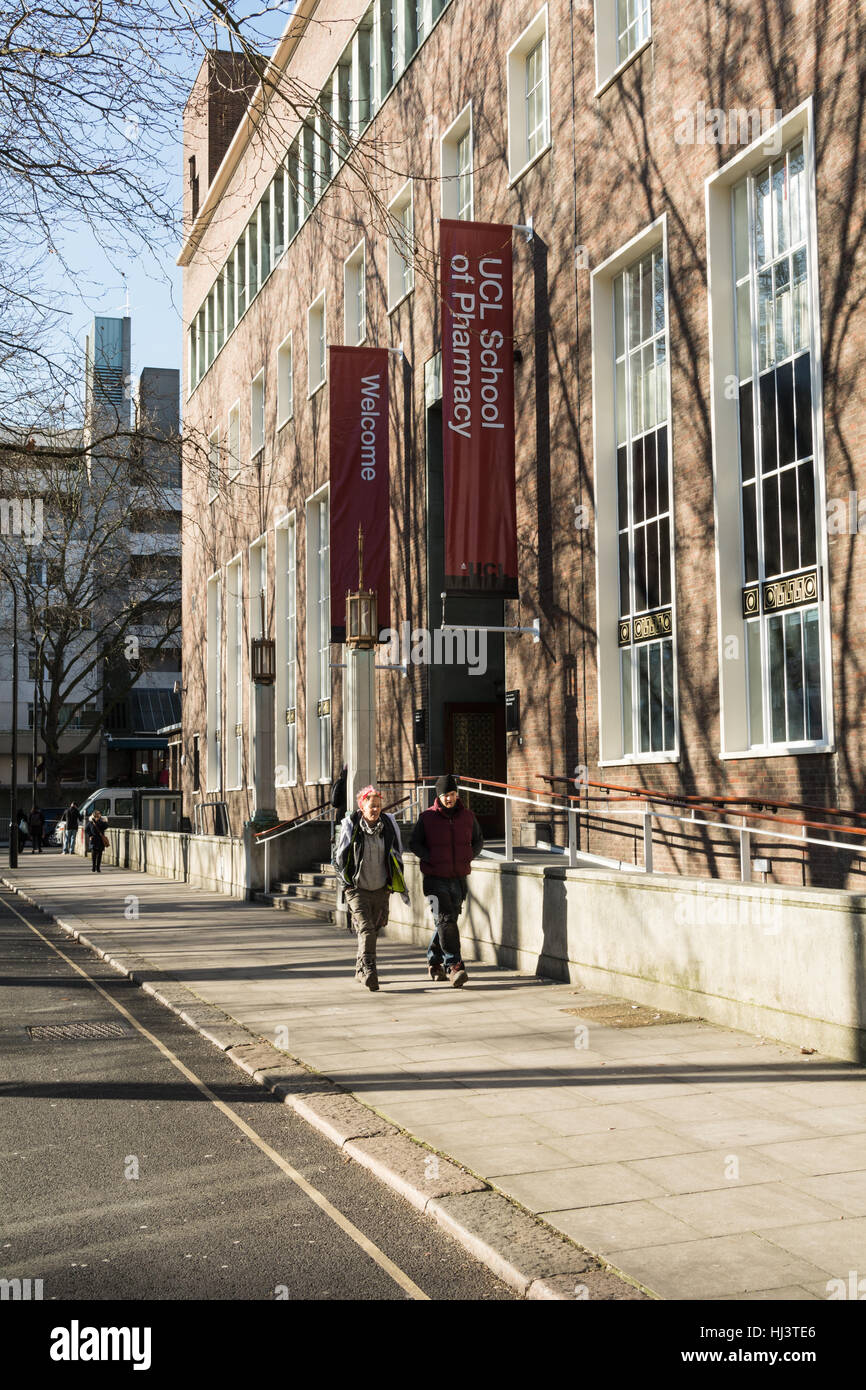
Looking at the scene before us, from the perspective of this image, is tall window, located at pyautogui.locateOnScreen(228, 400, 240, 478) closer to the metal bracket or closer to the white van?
the white van

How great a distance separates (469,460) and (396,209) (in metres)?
9.93

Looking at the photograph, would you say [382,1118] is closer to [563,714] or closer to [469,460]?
[563,714]

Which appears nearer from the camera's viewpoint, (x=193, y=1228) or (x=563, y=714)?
(x=193, y=1228)

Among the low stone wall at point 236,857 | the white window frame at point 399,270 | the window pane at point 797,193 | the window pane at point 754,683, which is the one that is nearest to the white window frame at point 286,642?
the low stone wall at point 236,857

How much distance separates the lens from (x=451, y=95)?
24.4m

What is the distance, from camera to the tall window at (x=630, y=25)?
17.6m

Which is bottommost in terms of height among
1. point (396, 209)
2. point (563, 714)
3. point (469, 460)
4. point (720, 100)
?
point (563, 714)

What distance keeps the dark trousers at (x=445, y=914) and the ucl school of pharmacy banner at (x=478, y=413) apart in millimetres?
7806

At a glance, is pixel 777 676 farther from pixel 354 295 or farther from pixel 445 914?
pixel 354 295

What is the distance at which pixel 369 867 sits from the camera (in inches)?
485

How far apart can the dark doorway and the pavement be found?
465 inches

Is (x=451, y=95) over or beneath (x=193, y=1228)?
over

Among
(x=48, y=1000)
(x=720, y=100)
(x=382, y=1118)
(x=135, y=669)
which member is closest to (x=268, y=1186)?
(x=382, y=1118)

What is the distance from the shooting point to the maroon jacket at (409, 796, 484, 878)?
13.0 metres
